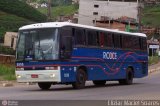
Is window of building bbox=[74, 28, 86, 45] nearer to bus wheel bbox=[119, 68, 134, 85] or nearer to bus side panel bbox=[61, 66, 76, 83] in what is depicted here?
bus side panel bbox=[61, 66, 76, 83]

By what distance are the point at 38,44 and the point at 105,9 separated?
88611 millimetres

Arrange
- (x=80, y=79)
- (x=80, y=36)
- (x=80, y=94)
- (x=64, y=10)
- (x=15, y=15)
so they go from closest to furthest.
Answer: (x=80, y=94)
(x=80, y=79)
(x=80, y=36)
(x=15, y=15)
(x=64, y=10)

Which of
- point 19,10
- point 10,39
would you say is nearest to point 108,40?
point 10,39

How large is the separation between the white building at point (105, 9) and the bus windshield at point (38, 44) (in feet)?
271

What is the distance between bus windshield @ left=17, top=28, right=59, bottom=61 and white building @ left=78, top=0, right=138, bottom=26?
271 ft

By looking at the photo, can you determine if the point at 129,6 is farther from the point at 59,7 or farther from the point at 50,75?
the point at 50,75

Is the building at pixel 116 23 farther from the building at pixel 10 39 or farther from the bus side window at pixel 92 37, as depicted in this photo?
the bus side window at pixel 92 37

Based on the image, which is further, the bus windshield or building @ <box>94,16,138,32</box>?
building @ <box>94,16,138,32</box>

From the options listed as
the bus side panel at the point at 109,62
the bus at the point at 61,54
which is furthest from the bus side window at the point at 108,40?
the bus side panel at the point at 109,62

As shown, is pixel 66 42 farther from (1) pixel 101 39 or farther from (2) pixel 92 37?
(1) pixel 101 39

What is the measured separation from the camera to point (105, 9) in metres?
112

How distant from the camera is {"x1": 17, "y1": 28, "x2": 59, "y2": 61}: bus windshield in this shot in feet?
79.4

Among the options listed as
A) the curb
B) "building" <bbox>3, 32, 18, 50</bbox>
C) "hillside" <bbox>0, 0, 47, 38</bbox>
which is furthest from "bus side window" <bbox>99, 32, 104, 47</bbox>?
"hillside" <bbox>0, 0, 47, 38</bbox>

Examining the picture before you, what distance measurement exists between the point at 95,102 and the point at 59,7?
417ft
